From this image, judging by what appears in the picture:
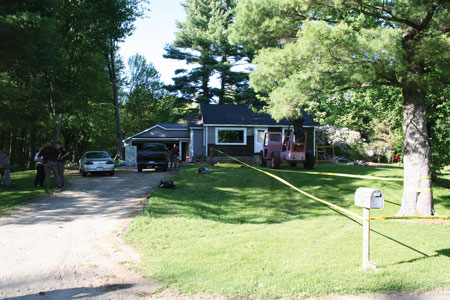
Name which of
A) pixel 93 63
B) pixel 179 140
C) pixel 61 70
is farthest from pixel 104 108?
pixel 61 70

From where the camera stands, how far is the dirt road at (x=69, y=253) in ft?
14.8

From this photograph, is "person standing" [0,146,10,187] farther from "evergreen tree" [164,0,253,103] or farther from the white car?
"evergreen tree" [164,0,253,103]

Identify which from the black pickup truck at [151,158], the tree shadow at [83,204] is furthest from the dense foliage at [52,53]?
the tree shadow at [83,204]

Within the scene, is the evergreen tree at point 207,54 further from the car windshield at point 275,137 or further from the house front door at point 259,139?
the car windshield at point 275,137

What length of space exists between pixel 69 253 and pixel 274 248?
3.61 m

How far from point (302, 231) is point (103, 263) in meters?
4.34

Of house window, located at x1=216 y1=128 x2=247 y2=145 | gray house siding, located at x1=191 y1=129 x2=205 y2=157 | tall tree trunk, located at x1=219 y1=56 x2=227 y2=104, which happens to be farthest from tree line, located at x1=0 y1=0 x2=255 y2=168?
house window, located at x1=216 y1=128 x2=247 y2=145

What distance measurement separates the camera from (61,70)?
62.8 feet

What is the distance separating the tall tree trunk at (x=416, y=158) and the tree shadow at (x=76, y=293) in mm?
8250

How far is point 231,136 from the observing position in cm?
2792

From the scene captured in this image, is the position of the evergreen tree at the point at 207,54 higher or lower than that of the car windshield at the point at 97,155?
higher

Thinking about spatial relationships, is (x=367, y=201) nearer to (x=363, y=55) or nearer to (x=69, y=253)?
(x=69, y=253)

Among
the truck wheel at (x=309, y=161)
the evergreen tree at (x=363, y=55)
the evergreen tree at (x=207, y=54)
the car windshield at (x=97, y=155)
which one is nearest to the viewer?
the evergreen tree at (x=363, y=55)

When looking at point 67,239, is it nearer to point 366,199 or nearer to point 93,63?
point 366,199
